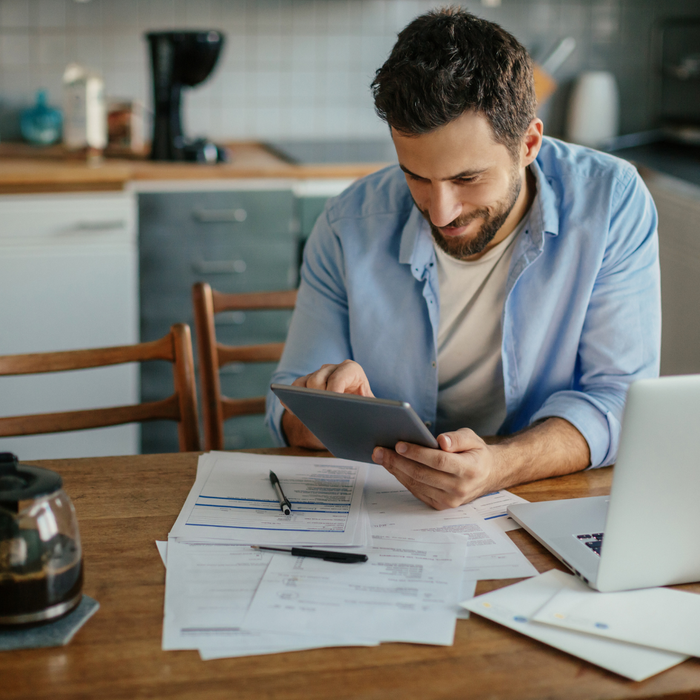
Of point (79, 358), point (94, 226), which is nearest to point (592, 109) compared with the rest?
point (94, 226)

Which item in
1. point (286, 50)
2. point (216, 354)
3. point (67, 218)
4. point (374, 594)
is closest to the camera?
point (374, 594)

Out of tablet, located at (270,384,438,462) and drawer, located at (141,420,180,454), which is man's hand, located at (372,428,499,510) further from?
drawer, located at (141,420,180,454)

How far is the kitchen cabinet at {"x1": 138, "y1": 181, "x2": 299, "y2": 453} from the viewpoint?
2.58m

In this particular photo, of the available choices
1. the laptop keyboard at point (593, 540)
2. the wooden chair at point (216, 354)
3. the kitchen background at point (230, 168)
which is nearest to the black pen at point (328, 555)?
the laptop keyboard at point (593, 540)

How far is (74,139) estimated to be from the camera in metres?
2.75

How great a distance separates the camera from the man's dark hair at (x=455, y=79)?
46.0 inches

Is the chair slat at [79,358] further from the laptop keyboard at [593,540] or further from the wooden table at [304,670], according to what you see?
the laptop keyboard at [593,540]

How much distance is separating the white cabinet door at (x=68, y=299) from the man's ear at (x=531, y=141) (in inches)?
59.4

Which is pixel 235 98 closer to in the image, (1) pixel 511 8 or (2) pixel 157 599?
(1) pixel 511 8

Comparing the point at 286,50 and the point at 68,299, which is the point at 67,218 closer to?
the point at 68,299

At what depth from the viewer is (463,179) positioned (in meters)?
1.23

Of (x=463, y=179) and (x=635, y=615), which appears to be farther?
(x=463, y=179)

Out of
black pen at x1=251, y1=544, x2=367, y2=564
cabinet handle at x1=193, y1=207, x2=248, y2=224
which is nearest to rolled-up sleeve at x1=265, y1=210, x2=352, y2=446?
black pen at x1=251, y1=544, x2=367, y2=564

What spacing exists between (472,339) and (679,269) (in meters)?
1.56
